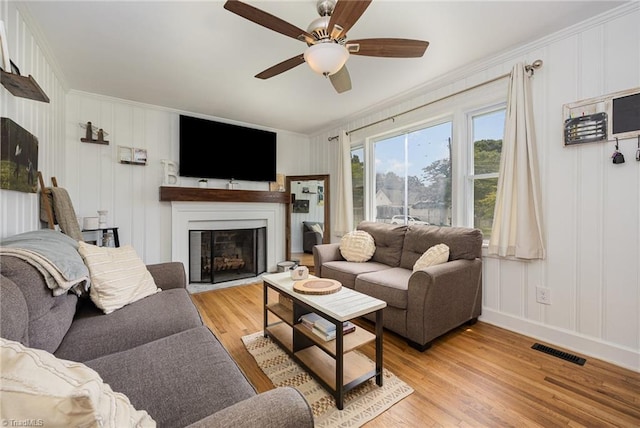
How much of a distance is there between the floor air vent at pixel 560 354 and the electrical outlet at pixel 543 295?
0.34 m

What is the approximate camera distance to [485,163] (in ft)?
8.52

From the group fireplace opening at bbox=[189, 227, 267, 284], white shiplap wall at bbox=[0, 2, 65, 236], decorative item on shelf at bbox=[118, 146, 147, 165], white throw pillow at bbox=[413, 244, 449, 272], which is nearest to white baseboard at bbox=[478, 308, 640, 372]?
white throw pillow at bbox=[413, 244, 449, 272]

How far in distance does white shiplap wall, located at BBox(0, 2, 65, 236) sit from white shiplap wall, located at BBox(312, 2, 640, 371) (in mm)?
3621

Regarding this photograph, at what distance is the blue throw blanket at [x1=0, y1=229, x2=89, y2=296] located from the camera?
1138mm

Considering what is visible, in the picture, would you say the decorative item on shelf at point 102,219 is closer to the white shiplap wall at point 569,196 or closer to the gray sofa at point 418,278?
the white shiplap wall at point 569,196

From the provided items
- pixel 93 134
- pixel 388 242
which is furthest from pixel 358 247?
pixel 93 134

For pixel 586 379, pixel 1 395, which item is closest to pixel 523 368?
pixel 586 379

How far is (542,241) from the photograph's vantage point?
214 centimetres

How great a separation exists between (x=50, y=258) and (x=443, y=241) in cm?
271

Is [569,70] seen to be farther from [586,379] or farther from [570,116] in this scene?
[586,379]

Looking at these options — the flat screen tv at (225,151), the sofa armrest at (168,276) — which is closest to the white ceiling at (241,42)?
the flat screen tv at (225,151)

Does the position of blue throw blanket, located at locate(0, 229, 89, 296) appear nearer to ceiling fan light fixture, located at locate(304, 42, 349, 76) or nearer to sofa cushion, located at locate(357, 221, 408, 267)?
ceiling fan light fixture, located at locate(304, 42, 349, 76)

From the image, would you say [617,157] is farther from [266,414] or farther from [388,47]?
[266,414]

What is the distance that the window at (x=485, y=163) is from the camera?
8.29 feet
